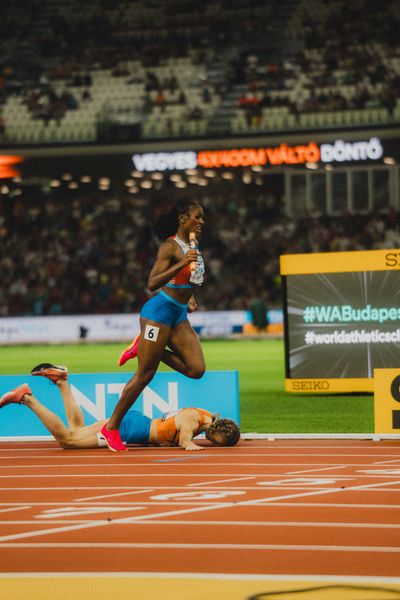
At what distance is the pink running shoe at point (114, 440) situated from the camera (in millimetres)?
10562

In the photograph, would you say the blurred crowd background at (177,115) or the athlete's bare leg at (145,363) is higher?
the blurred crowd background at (177,115)

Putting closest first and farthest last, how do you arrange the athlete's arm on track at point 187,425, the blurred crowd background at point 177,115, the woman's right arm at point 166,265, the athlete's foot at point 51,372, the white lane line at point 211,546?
the white lane line at point 211,546 < the woman's right arm at point 166,265 < the athlete's arm on track at point 187,425 < the athlete's foot at point 51,372 < the blurred crowd background at point 177,115

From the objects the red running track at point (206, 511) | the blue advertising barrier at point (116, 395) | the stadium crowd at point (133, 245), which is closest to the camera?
the red running track at point (206, 511)

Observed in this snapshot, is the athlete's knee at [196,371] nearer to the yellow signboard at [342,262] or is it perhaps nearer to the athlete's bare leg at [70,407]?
the athlete's bare leg at [70,407]

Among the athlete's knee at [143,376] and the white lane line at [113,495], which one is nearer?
the white lane line at [113,495]

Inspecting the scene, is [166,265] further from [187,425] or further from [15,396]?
[15,396]

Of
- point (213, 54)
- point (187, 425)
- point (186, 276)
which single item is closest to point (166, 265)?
point (186, 276)

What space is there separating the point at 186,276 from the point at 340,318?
20.1 ft

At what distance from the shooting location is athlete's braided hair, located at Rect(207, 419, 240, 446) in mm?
10547

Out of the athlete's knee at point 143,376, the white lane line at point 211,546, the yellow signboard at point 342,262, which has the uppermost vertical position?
the yellow signboard at point 342,262

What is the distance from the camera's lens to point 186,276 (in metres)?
10.6

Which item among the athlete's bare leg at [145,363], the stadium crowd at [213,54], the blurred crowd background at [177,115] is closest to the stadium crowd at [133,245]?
the blurred crowd background at [177,115]

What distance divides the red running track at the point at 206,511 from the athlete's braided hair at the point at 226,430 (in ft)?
0.47

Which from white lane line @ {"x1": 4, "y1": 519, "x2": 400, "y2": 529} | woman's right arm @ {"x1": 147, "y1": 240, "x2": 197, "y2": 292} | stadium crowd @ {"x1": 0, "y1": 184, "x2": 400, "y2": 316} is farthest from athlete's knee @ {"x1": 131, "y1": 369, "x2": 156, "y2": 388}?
stadium crowd @ {"x1": 0, "y1": 184, "x2": 400, "y2": 316}
